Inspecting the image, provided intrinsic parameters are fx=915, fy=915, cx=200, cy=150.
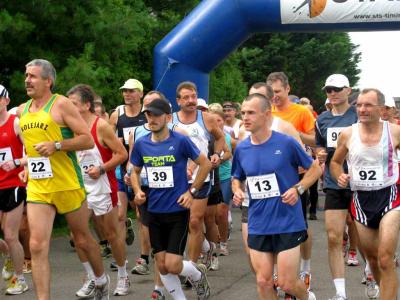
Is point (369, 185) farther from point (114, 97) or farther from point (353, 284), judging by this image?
point (114, 97)

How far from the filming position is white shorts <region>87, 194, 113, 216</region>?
335 inches

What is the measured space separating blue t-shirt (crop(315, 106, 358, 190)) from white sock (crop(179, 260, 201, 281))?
1.52 metres

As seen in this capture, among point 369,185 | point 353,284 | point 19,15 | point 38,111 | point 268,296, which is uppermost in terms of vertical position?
point 19,15

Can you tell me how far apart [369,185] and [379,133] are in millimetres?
403

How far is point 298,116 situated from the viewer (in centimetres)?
871

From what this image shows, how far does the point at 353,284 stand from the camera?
896 cm

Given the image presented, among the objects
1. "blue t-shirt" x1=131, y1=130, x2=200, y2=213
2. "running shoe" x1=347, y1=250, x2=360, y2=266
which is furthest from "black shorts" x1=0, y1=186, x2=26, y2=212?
"running shoe" x1=347, y1=250, x2=360, y2=266

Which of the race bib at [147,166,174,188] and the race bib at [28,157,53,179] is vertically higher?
the race bib at [28,157,53,179]

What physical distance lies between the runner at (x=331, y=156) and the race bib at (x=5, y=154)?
2.85 m

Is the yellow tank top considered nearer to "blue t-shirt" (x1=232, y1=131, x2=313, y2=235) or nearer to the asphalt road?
"blue t-shirt" (x1=232, y1=131, x2=313, y2=235)

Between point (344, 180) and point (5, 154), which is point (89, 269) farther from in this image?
point (344, 180)

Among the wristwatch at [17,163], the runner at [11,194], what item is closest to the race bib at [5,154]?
the runner at [11,194]

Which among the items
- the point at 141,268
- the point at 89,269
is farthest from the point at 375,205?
the point at 141,268

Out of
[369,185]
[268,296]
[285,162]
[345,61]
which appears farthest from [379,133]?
[345,61]
